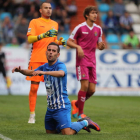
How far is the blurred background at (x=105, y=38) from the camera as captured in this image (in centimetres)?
1636

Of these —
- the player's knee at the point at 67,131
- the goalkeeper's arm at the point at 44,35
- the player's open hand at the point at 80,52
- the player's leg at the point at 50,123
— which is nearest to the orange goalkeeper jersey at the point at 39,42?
the goalkeeper's arm at the point at 44,35

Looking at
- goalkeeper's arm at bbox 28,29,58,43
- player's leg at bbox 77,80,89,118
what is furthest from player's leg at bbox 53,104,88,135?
player's leg at bbox 77,80,89,118

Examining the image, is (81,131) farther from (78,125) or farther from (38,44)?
(38,44)

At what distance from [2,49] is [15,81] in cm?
133

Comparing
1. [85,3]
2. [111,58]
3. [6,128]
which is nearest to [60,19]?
[85,3]

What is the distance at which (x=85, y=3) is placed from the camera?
2295 cm

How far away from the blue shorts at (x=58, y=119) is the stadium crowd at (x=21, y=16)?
1166 cm

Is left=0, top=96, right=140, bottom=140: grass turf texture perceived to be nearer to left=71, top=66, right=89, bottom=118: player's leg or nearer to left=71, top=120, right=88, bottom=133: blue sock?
left=71, top=120, right=88, bottom=133: blue sock

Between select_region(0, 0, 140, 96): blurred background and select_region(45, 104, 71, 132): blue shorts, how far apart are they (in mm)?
9812

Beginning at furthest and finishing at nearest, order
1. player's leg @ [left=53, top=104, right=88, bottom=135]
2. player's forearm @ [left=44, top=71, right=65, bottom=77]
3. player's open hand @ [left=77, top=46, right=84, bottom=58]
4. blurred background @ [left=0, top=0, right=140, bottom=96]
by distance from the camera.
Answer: blurred background @ [left=0, top=0, right=140, bottom=96] < player's open hand @ [left=77, top=46, right=84, bottom=58] < player's leg @ [left=53, top=104, right=88, bottom=135] < player's forearm @ [left=44, top=71, right=65, bottom=77]

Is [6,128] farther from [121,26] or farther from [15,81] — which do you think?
[121,26]

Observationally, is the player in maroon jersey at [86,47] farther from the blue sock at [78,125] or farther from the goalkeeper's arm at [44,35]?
the blue sock at [78,125]

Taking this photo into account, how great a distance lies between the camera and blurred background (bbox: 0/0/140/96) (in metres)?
16.4

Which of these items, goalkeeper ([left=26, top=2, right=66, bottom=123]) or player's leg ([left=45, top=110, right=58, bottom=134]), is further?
goalkeeper ([left=26, top=2, right=66, bottom=123])
